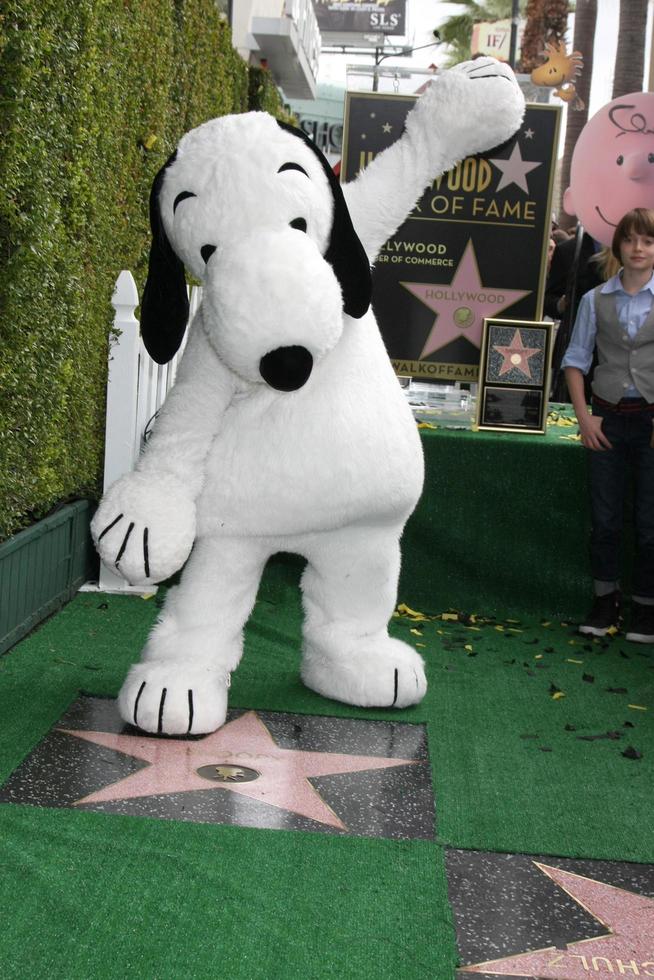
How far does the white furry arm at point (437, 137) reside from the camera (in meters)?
2.67

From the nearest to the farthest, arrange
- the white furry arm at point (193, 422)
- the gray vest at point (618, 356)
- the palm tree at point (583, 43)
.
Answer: the white furry arm at point (193, 422), the gray vest at point (618, 356), the palm tree at point (583, 43)

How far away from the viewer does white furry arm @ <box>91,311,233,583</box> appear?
235cm

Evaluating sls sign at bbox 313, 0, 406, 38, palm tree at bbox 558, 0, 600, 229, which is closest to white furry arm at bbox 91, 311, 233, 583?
palm tree at bbox 558, 0, 600, 229

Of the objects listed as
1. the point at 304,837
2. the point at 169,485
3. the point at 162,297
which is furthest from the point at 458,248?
the point at 304,837

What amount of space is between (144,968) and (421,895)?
528mm

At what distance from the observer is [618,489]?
12.5ft

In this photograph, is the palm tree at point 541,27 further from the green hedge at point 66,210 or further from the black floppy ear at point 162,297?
the black floppy ear at point 162,297

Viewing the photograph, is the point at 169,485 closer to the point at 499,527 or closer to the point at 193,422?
the point at 193,422

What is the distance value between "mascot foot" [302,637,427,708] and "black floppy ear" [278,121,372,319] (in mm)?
916

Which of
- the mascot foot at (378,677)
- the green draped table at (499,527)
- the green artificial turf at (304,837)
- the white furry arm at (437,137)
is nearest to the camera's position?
the green artificial turf at (304,837)

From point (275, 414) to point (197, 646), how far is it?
1.96 feet

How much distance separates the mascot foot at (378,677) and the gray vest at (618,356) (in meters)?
1.41

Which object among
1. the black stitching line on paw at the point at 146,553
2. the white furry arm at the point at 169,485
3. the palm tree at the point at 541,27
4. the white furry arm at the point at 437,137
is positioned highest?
the palm tree at the point at 541,27

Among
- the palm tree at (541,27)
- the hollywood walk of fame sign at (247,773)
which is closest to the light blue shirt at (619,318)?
the hollywood walk of fame sign at (247,773)
